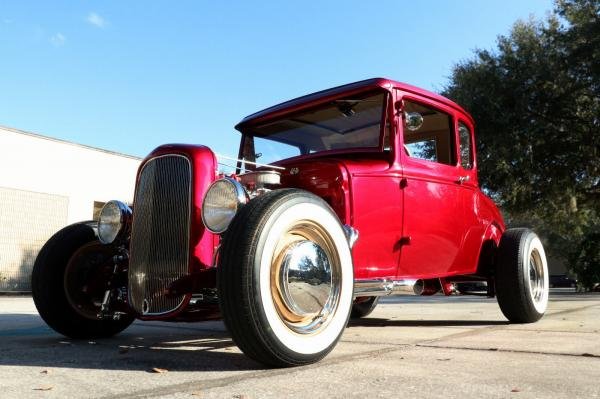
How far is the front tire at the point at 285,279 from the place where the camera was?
8.71 ft

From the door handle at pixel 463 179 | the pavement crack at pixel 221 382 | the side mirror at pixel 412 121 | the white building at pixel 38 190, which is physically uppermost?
the white building at pixel 38 190

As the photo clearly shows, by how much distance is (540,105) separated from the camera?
1620cm

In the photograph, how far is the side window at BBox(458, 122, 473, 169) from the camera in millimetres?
5145

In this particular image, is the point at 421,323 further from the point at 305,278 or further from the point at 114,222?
the point at 114,222

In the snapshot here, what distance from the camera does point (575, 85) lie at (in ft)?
51.5

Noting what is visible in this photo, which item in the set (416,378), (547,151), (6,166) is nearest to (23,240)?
(6,166)

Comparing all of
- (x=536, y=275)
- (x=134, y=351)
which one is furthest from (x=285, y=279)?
(x=536, y=275)

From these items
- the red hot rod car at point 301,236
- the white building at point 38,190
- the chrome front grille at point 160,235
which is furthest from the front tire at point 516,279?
the white building at point 38,190

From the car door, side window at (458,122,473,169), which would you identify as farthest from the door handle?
side window at (458,122,473,169)

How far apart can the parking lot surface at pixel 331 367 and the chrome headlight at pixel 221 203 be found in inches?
29.0

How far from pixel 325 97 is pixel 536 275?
2880 millimetres

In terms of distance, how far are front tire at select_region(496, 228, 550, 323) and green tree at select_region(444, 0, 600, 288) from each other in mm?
10992

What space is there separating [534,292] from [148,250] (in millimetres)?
3784

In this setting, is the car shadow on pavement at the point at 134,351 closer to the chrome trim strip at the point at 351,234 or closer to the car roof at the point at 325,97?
the chrome trim strip at the point at 351,234
